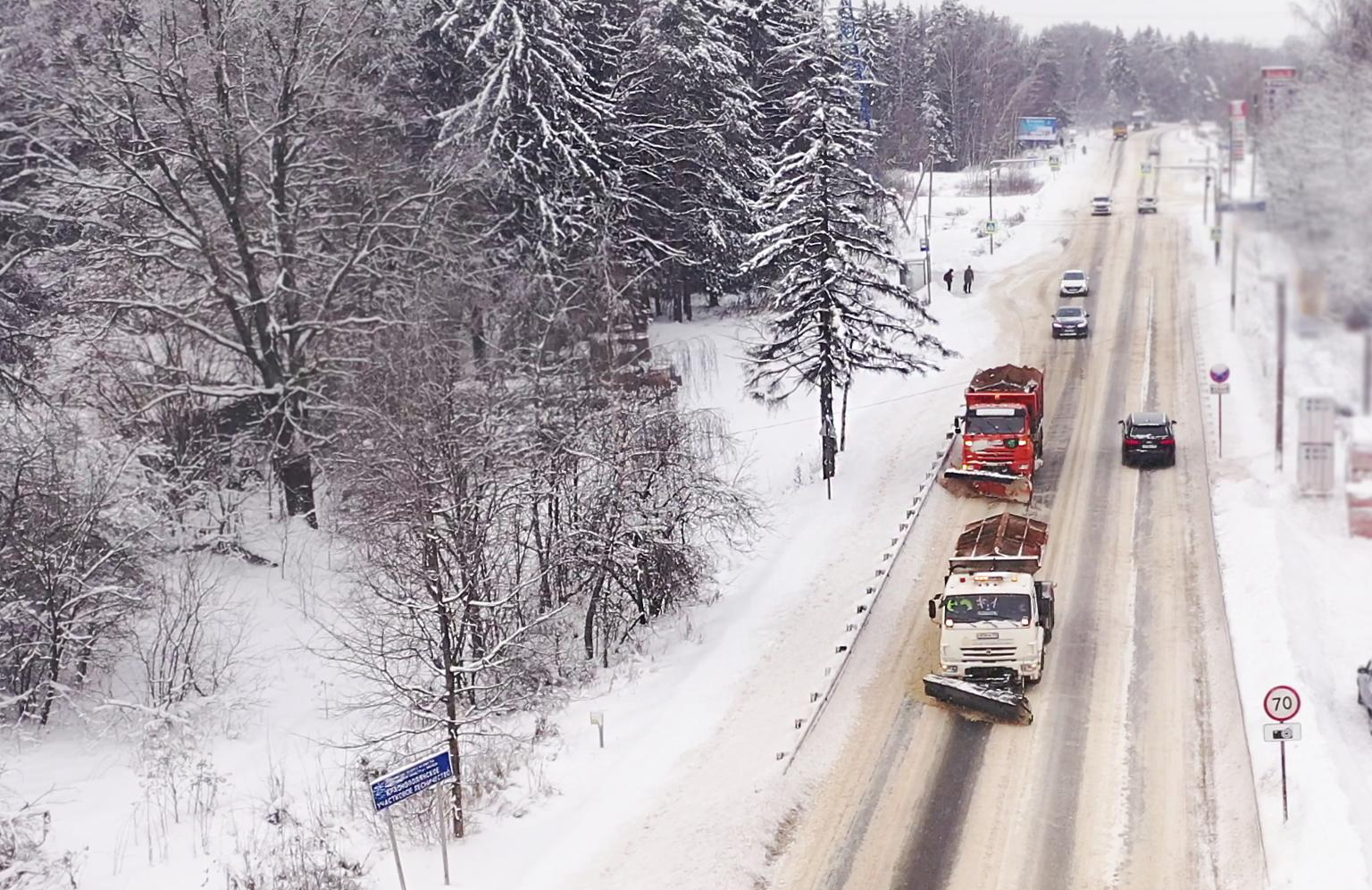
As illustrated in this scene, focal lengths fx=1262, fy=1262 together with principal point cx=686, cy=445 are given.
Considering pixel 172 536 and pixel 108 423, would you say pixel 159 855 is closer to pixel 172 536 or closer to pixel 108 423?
pixel 172 536

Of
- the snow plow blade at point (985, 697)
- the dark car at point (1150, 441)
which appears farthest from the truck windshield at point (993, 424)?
the snow plow blade at point (985, 697)

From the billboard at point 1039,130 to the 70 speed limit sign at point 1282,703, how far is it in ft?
44.0

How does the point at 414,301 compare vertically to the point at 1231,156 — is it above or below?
below

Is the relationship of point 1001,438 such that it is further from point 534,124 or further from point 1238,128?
point 1238,128

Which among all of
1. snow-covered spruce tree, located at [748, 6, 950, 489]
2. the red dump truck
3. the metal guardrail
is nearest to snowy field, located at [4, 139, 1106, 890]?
the metal guardrail

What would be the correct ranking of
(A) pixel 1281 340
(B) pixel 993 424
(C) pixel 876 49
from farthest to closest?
(C) pixel 876 49 → (B) pixel 993 424 → (A) pixel 1281 340

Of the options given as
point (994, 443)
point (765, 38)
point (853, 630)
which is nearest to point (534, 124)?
point (765, 38)

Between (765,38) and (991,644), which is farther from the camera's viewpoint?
(765,38)

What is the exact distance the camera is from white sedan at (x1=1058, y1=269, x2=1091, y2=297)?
43969mm

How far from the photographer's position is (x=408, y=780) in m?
15.1

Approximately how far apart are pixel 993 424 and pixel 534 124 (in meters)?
20.7

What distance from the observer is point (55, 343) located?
120 feet

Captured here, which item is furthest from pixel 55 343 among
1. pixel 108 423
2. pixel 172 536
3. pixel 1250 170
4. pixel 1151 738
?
pixel 1250 170

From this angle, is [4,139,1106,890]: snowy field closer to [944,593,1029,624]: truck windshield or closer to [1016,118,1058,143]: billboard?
[1016,118,1058,143]: billboard
